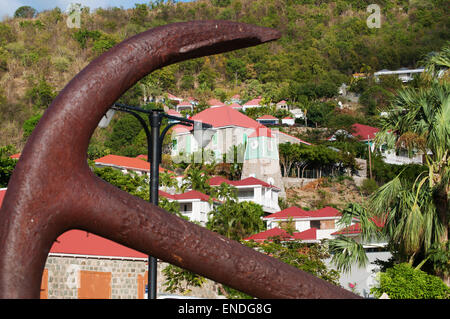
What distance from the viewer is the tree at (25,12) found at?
368ft

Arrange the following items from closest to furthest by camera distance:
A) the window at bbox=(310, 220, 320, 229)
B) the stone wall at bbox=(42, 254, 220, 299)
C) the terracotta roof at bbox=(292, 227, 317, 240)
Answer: the stone wall at bbox=(42, 254, 220, 299)
the terracotta roof at bbox=(292, 227, 317, 240)
the window at bbox=(310, 220, 320, 229)

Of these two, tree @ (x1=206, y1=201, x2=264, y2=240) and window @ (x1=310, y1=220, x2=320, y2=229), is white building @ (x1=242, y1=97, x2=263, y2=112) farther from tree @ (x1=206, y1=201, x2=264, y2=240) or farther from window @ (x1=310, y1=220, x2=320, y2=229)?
tree @ (x1=206, y1=201, x2=264, y2=240)

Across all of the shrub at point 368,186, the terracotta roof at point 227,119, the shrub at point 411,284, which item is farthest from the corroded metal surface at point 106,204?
the shrub at point 368,186

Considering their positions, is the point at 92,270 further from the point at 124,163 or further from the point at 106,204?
the point at 124,163

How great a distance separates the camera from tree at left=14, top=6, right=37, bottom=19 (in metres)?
112

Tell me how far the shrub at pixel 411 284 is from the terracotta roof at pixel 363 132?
41442 millimetres

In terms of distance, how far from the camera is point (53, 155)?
75.0 inches

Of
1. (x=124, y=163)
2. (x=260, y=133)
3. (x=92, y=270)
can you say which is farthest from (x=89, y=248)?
(x=260, y=133)

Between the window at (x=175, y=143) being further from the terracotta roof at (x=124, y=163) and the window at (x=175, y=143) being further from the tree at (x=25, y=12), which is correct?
the tree at (x=25, y=12)

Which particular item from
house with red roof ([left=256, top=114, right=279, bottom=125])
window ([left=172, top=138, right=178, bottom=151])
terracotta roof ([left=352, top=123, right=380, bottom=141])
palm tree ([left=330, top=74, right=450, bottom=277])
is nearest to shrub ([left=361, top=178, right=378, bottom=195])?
terracotta roof ([left=352, top=123, right=380, bottom=141])

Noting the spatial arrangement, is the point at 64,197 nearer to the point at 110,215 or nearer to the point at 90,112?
the point at 110,215

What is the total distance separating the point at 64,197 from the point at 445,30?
311 feet

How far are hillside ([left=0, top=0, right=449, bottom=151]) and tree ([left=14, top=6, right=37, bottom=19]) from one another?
226cm
